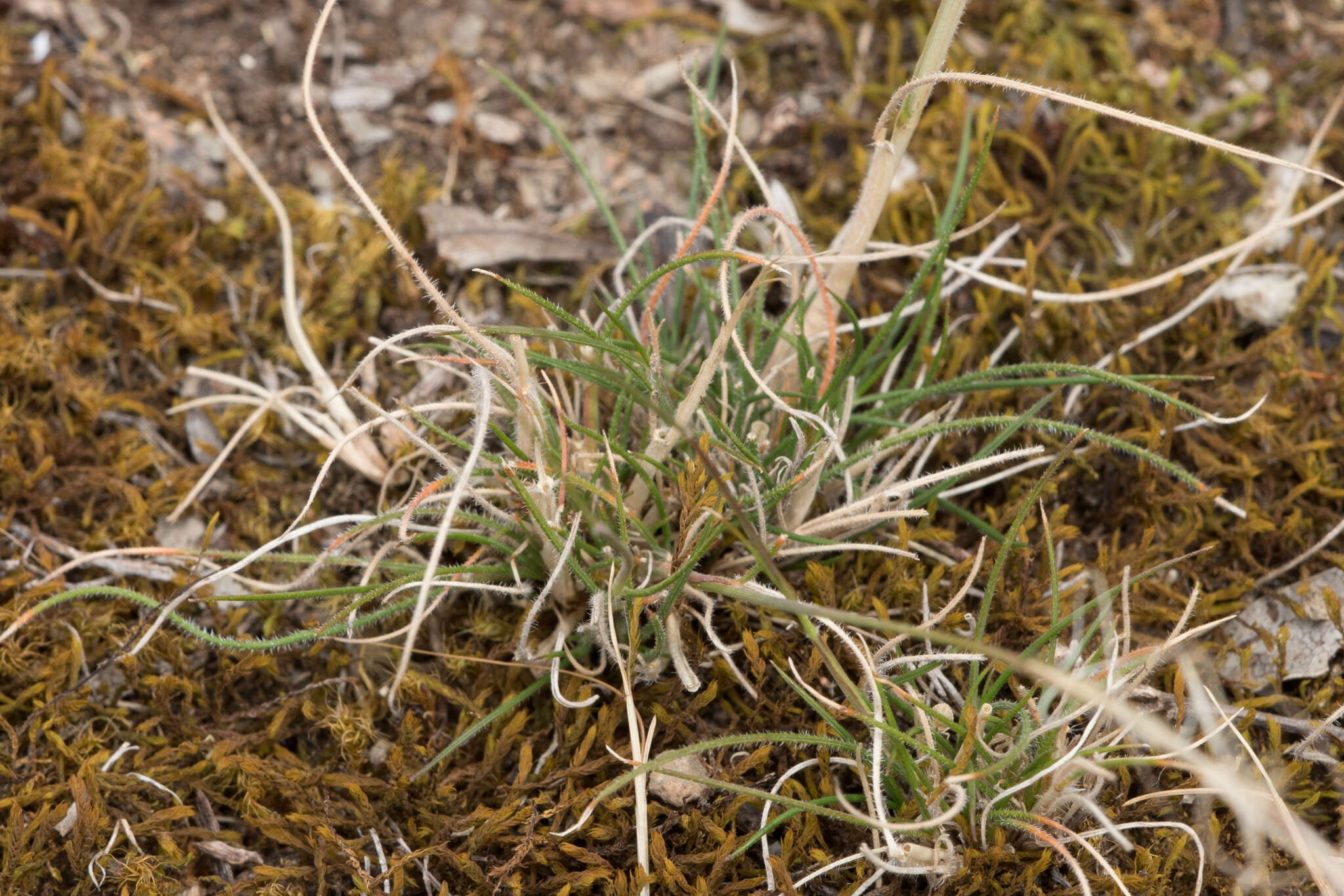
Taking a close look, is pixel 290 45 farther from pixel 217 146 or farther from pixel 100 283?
pixel 100 283

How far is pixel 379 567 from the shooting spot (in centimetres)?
173

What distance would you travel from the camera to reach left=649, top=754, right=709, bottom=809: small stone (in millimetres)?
1717

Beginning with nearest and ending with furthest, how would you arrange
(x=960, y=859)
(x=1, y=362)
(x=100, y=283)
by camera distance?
(x=960, y=859)
(x=1, y=362)
(x=100, y=283)

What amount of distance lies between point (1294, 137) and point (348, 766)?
285 centimetres

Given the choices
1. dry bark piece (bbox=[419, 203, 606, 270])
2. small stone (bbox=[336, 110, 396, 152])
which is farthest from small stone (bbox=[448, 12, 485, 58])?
dry bark piece (bbox=[419, 203, 606, 270])

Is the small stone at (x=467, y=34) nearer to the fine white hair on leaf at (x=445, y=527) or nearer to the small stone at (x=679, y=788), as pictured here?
→ the fine white hair on leaf at (x=445, y=527)

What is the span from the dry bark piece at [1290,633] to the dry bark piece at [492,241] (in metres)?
1.71

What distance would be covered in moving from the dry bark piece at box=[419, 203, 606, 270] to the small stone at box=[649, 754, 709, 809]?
4.25ft

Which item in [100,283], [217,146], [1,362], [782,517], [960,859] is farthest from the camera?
[217,146]

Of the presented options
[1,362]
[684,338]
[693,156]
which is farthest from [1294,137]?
[1,362]

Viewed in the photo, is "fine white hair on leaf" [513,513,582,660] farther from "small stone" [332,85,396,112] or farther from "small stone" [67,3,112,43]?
"small stone" [67,3,112,43]

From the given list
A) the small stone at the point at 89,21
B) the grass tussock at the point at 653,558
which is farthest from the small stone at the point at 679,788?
the small stone at the point at 89,21

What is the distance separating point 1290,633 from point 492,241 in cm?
200

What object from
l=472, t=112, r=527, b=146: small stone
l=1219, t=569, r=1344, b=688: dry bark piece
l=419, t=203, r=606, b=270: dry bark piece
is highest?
l=472, t=112, r=527, b=146: small stone
